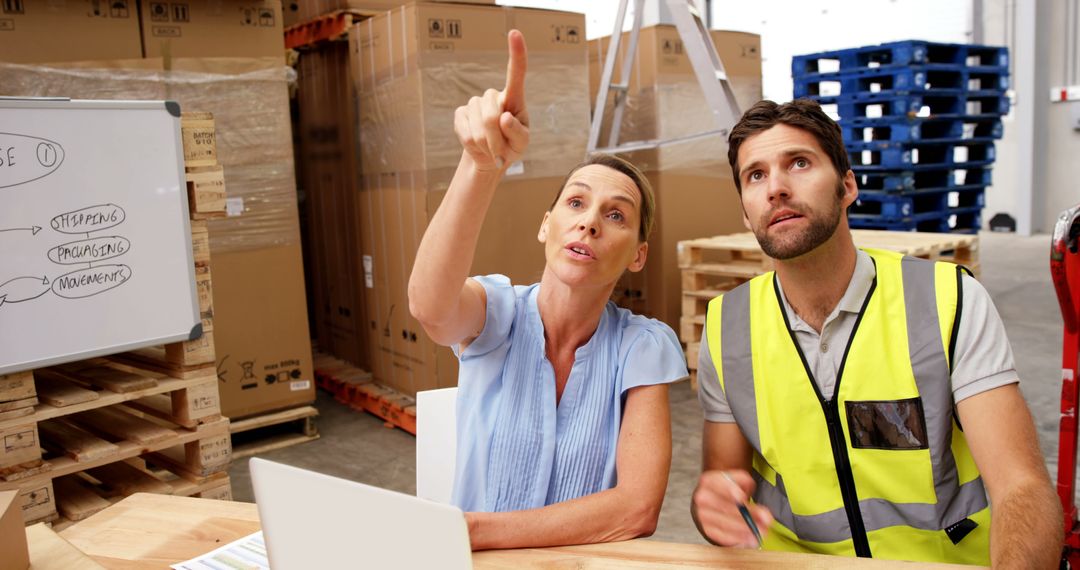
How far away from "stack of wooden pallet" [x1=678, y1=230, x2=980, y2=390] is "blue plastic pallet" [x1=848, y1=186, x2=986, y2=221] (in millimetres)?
2332

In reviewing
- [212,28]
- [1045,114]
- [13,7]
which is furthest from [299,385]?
[1045,114]

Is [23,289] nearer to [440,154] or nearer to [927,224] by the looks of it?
[440,154]

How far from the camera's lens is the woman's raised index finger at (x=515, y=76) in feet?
4.97

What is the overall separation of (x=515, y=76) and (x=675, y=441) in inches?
147

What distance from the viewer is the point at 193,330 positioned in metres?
3.56

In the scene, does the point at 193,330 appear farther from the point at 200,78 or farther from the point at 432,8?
the point at 432,8

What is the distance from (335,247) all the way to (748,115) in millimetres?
4866

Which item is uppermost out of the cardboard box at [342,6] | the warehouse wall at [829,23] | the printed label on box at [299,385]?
the warehouse wall at [829,23]

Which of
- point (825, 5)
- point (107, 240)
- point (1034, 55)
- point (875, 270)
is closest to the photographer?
point (875, 270)

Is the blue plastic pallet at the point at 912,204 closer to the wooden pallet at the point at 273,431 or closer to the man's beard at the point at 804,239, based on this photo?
the wooden pallet at the point at 273,431

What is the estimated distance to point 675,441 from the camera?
16.3 ft

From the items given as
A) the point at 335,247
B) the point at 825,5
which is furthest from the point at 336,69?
the point at 825,5

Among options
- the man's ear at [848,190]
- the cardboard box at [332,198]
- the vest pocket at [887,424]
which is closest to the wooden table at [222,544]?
the vest pocket at [887,424]

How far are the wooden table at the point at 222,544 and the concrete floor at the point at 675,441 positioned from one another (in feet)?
7.31
